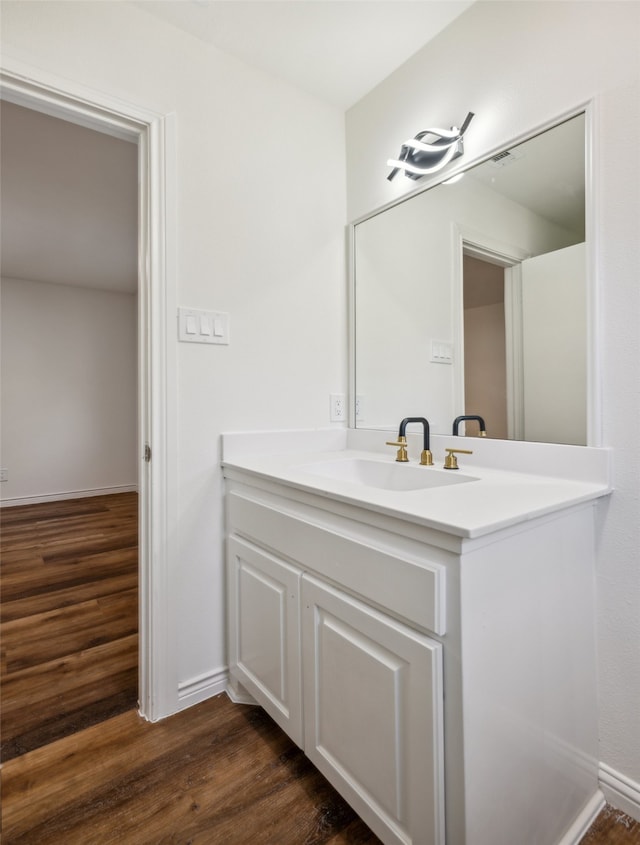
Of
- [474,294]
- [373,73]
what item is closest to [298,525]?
[474,294]

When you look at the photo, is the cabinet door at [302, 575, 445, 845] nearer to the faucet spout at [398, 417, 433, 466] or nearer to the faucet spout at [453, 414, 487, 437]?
the faucet spout at [398, 417, 433, 466]

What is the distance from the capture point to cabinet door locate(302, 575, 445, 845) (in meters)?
0.78

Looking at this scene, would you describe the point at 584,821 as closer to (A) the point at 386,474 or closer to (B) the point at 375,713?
(B) the point at 375,713

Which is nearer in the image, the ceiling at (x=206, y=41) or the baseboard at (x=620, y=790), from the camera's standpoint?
the baseboard at (x=620, y=790)

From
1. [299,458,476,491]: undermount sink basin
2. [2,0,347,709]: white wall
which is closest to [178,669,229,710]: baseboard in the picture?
[2,0,347,709]: white wall

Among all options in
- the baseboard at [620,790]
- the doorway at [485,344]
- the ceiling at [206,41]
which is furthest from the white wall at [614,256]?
the ceiling at [206,41]

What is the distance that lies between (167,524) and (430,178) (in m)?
1.54

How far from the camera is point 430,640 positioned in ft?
2.57

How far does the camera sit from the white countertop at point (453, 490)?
2.59 ft

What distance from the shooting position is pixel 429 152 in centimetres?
153

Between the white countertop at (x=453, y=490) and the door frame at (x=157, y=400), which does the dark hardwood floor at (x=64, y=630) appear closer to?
the door frame at (x=157, y=400)

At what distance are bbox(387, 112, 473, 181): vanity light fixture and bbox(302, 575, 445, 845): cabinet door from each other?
1458mm

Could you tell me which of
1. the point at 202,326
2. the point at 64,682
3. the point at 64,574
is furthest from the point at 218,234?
the point at 64,574

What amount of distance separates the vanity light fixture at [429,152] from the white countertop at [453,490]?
98 centimetres
